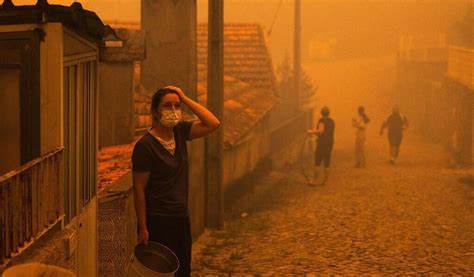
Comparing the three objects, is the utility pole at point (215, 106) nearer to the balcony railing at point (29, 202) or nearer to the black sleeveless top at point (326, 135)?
the black sleeveless top at point (326, 135)

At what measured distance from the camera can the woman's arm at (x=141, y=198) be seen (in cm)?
600

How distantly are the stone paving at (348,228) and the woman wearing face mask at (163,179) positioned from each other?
3.64 meters

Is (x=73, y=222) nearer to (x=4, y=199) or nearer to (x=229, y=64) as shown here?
(x=4, y=199)

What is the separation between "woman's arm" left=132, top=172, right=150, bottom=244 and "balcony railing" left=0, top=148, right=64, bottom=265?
1.81 ft

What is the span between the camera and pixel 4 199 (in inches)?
178

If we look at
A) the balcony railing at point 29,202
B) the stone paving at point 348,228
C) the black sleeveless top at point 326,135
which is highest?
the balcony railing at point 29,202

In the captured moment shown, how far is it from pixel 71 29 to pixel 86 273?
2059mm

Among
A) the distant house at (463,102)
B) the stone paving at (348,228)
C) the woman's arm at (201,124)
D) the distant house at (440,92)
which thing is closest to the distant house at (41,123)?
the woman's arm at (201,124)

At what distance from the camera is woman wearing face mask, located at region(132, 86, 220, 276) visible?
602 cm

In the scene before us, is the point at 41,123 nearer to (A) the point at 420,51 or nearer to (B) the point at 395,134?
(B) the point at 395,134

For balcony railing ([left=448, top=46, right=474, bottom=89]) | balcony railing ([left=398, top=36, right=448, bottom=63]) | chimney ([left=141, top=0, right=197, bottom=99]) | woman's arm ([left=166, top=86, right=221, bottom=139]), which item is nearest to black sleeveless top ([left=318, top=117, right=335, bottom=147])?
chimney ([left=141, top=0, right=197, bottom=99])

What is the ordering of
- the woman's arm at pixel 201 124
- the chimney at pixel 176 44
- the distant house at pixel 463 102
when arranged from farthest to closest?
the distant house at pixel 463 102, the chimney at pixel 176 44, the woman's arm at pixel 201 124

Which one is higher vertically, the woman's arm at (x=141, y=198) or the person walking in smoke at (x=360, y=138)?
the woman's arm at (x=141, y=198)

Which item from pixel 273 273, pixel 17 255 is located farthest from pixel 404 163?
pixel 17 255
